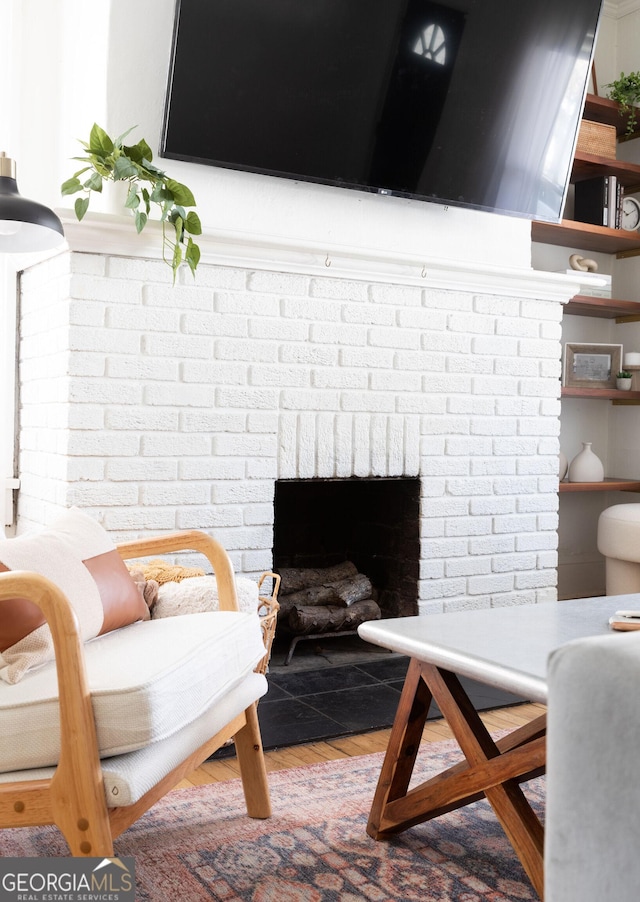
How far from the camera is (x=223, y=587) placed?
2.19m

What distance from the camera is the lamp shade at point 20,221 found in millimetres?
2215

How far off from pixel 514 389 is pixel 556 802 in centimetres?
297

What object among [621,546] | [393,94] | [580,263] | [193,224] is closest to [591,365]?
[580,263]

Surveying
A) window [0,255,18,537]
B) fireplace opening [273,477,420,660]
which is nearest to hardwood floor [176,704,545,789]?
fireplace opening [273,477,420,660]

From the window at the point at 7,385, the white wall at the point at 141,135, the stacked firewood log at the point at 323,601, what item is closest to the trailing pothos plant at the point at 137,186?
the white wall at the point at 141,135

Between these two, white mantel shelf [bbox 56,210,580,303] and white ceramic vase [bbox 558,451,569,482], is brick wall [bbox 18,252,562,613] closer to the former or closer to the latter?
white mantel shelf [bbox 56,210,580,303]

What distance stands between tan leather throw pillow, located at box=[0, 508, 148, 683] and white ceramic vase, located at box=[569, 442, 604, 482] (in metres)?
2.77

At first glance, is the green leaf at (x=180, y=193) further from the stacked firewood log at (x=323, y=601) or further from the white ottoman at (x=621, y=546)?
the white ottoman at (x=621, y=546)

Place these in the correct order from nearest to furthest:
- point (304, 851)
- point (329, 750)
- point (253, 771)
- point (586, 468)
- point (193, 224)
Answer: point (304, 851)
point (253, 771)
point (329, 750)
point (193, 224)
point (586, 468)

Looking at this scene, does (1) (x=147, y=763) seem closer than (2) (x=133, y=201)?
Yes

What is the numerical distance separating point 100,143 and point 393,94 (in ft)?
3.82

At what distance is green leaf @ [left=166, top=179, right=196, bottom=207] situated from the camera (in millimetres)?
2756

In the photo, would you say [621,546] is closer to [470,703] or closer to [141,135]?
[470,703]

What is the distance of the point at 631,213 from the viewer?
459 cm
